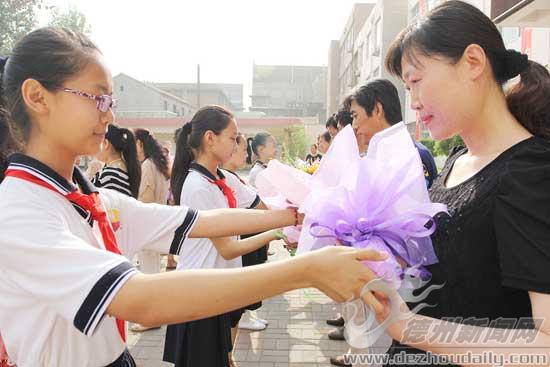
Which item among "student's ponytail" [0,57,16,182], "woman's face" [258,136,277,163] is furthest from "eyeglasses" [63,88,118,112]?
"woman's face" [258,136,277,163]

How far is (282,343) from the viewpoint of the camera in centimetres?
461

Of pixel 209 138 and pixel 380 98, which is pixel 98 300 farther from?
pixel 380 98

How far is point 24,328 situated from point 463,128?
1557 mm

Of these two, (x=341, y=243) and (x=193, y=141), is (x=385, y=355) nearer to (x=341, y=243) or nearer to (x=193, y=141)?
(x=341, y=243)

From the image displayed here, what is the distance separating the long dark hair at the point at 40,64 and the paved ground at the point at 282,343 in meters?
2.60

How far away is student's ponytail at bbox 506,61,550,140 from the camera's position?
4.71 feet

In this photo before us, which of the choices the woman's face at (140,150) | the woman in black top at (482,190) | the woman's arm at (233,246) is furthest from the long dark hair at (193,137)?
the woman's face at (140,150)

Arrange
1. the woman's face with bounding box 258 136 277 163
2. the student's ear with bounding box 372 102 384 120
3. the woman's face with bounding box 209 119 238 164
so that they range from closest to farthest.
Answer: the woman's face with bounding box 209 119 238 164, the student's ear with bounding box 372 102 384 120, the woman's face with bounding box 258 136 277 163

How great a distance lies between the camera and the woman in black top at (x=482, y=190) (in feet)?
3.85

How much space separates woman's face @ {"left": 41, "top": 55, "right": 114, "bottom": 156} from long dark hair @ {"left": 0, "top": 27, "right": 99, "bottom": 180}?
3 centimetres

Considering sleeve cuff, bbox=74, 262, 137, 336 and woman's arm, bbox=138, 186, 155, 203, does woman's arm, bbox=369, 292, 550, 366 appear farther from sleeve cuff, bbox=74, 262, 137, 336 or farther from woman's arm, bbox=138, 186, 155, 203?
woman's arm, bbox=138, 186, 155, 203

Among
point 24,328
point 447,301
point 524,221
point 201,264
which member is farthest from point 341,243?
point 201,264

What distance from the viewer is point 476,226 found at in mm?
1309

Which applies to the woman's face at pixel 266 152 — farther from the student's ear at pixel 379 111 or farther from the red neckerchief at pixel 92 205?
the red neckerchief at pixel 92 205
